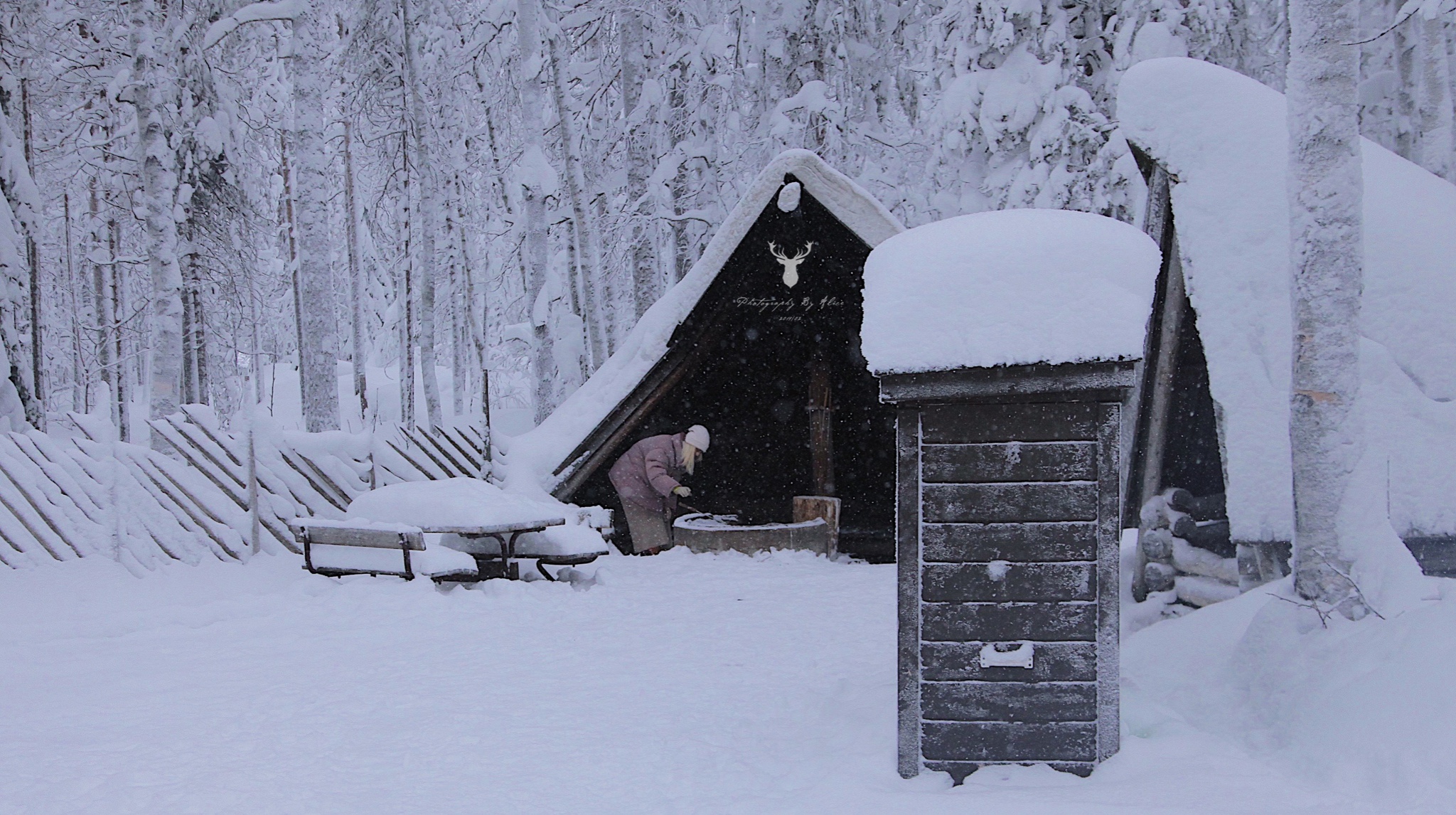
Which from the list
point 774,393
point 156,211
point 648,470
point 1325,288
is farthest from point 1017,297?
point 156,211

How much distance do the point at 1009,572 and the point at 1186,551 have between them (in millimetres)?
3150

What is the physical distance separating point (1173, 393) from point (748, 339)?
6.14 metres

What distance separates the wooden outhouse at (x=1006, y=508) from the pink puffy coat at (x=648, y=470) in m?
6.40

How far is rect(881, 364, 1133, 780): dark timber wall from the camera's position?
11.5 ft

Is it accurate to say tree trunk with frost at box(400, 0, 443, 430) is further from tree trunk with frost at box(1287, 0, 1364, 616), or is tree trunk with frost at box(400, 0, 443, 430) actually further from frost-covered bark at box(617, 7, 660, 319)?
tree trunk with frost at box(1287, 0, 1364, 616)

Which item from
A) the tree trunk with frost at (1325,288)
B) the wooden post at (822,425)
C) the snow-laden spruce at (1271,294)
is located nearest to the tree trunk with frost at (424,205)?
the wooden post at (822,425)

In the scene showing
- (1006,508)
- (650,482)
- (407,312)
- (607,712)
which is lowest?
(607,712)

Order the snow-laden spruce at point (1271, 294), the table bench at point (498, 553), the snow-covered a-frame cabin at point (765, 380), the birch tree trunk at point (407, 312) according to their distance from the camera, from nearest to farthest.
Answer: the snow-laden spruce at point (1271, 294) → the table bench at point (498, 553) → the snow-covered a-frame cabin at point (765, 380) → the birch tree trunk at point (407, 312)

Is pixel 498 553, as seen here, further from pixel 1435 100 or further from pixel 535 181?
pixel 1435 100

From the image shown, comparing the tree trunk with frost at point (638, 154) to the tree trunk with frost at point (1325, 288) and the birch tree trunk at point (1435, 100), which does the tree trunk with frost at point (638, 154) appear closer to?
the birch tree trunk at point (1435, 100)

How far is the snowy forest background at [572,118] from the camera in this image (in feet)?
39.9

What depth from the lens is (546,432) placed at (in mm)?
10156

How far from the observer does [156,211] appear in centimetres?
1195

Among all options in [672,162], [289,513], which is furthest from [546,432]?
[672,162]
